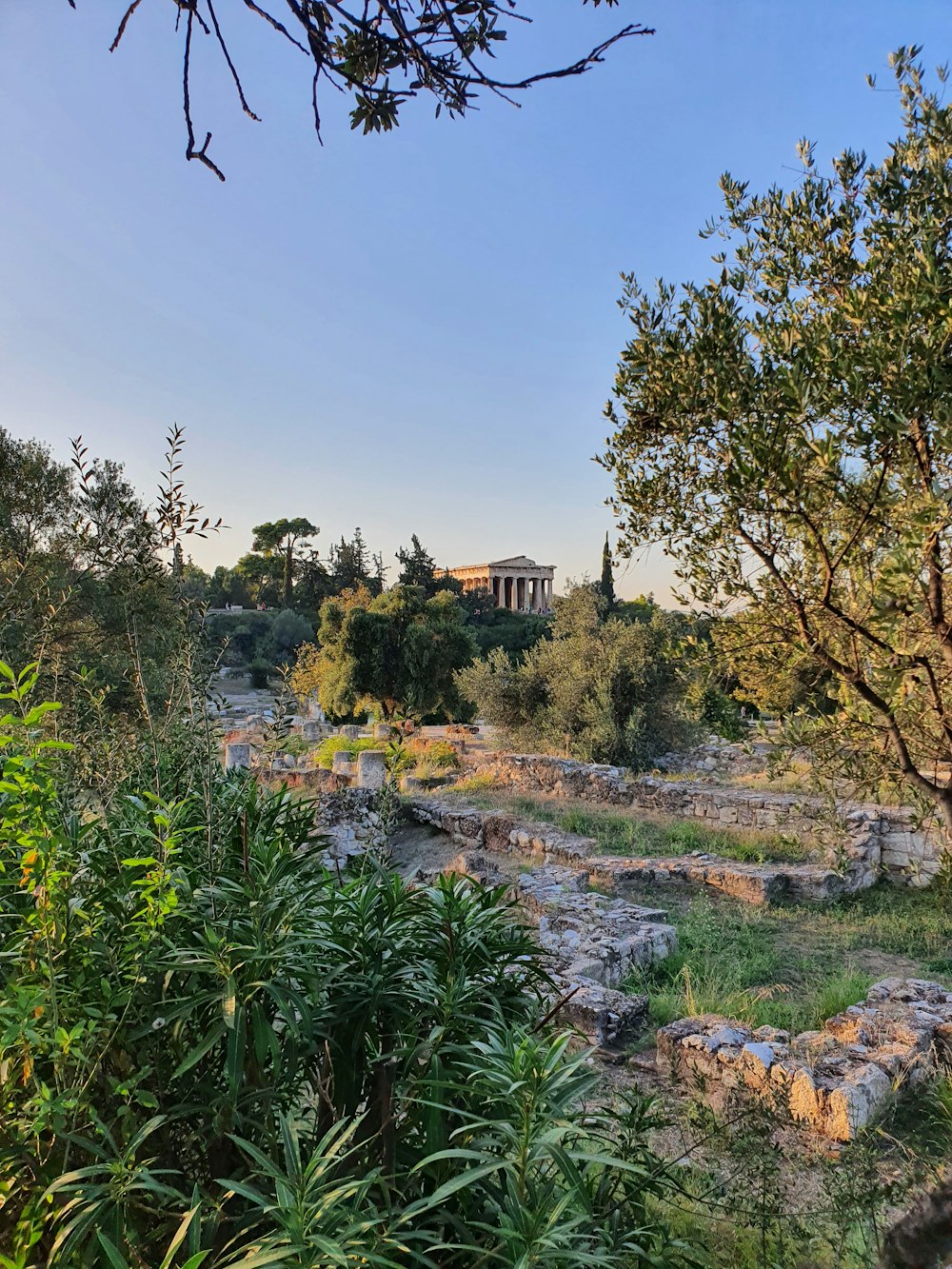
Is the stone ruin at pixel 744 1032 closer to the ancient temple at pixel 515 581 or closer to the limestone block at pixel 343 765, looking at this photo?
the limestone block at pixel 343 765

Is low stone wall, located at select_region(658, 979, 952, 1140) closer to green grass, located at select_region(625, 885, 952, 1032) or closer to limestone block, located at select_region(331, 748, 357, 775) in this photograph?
green grass, located at select_region(625, 885, 952, 1032)

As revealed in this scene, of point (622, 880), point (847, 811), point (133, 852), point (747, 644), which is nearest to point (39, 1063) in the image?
point (133, 852)

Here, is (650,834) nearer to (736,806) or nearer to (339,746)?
(736,806)

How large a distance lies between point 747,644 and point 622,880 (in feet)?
21.6

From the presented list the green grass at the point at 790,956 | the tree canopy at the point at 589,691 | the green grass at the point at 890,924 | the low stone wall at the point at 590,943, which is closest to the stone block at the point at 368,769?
the low stone wall at the point at 590,943

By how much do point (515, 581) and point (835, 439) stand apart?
47.8 metres

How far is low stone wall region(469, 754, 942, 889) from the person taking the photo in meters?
9.70

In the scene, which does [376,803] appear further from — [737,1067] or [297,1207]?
[737,1067]

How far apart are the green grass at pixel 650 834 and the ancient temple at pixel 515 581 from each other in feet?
120

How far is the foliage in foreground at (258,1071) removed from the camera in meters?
1.19

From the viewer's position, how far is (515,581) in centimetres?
5025

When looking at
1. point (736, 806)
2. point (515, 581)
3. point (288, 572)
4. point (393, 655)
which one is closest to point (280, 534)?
point (288, 572)

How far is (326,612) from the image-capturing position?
79.9ft

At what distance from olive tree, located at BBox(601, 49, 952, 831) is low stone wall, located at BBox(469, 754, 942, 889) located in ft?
19.4
